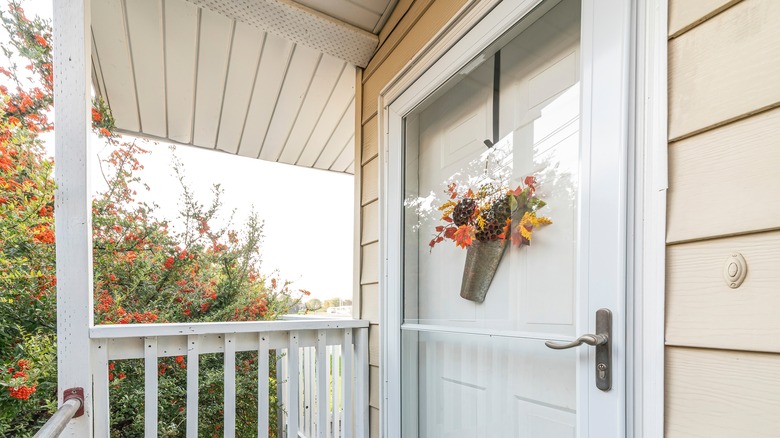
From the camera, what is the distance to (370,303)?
1.89 m

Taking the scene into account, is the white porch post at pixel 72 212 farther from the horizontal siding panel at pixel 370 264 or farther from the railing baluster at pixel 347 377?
the horizontal siding panel at pixel 370 264

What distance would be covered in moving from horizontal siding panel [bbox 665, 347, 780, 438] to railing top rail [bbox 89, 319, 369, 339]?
134 centimetres

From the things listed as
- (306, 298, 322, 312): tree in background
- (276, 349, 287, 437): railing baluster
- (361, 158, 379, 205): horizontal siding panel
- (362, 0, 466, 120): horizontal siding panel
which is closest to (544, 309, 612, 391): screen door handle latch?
(362, 0, 466, 120): horizontal siding panel

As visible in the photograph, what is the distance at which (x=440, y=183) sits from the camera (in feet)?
4.77

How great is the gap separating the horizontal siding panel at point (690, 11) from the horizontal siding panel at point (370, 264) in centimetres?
135

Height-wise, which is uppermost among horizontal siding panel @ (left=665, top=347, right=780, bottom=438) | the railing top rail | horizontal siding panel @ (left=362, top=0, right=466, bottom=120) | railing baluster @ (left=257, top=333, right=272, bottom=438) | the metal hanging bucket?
horizontal siding panel @ (left=362, top=0, right=466, bottom=120)

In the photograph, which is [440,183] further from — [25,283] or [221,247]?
[221,247]

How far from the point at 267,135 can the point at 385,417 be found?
7.48 feet

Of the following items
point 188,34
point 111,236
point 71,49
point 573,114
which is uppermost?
point 188,34

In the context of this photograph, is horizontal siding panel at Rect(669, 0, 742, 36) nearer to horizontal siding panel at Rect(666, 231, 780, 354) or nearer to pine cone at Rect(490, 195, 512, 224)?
horizontal siding panel at Rect(666, 231, 780, 354)

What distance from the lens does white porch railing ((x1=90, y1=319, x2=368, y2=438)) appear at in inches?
53.1

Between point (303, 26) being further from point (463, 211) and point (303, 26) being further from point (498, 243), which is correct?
point (498, 243)

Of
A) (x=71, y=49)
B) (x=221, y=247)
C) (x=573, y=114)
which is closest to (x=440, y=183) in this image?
(x=573, y=114)

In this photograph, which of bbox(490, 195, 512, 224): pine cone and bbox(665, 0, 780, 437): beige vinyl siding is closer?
bbox(665, 0, 780, 437): beige vinyl siding
